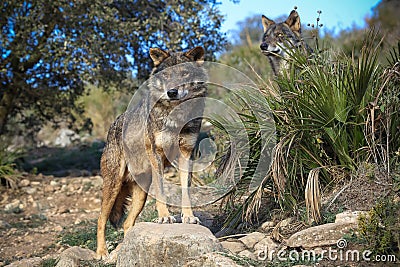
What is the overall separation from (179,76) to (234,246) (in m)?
2.07

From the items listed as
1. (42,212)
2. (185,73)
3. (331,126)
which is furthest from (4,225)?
(331,126)

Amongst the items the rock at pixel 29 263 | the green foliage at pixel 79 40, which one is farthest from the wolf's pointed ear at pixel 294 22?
the rock at pixel 29 263

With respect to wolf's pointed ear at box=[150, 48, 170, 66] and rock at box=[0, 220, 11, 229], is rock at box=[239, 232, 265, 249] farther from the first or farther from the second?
rock at box=[0, 220, 11, 229]

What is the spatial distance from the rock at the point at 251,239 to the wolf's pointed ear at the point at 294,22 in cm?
438

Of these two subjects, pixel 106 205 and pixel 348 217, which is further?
pixel 106 205

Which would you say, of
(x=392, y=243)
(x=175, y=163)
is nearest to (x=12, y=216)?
(x=175, y=163)

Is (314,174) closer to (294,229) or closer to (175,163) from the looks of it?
(294,229)

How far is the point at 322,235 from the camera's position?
4352mm

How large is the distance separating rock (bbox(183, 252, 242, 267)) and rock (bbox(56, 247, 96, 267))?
1754 mm

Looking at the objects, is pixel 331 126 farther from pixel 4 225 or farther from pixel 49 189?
pixel 49 189

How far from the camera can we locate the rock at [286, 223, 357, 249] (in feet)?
14.1

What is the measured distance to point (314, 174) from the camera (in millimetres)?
4887

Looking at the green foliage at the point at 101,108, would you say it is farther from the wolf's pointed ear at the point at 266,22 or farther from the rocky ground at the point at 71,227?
the wolf's pointed ear at the point at 266,22

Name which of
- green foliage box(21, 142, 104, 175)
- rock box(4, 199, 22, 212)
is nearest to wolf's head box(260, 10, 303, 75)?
rock box(4, 199, 22, 212)
